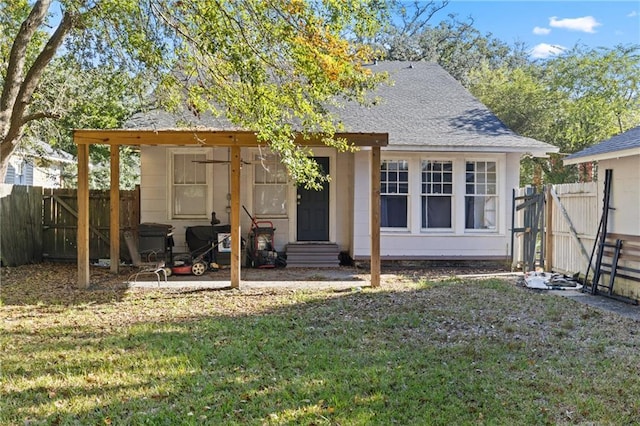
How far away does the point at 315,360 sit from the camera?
495 cm

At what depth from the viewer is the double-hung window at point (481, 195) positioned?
38.6 ft

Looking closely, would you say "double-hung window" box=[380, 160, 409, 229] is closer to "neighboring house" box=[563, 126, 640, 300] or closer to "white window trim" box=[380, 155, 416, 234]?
"white window trim" box=[380, 155, 416, 234]

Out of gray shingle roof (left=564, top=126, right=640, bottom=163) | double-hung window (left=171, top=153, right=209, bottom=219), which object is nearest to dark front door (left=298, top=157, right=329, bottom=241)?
double-hung window (left=171, top=153, right=209, bottom=219)

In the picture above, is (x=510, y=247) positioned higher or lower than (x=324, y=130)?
lower

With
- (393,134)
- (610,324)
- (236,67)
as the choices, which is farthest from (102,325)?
(393,134)

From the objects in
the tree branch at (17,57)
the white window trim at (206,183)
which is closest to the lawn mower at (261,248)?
the white window trim at (206,183)

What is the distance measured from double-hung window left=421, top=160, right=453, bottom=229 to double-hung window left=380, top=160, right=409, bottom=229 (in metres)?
0.40

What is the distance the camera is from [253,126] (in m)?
7.11

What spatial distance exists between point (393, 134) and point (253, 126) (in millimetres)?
5029

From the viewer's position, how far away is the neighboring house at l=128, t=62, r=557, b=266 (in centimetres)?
1147

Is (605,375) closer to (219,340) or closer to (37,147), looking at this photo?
(219,340)

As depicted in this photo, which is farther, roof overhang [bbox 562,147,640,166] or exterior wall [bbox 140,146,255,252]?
exterior wall [bbox 140,146,255,252]

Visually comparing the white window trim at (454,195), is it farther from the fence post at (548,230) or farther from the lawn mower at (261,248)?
the lawn mower at (261,248)

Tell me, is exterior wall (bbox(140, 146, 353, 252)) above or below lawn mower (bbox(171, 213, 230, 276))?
above
